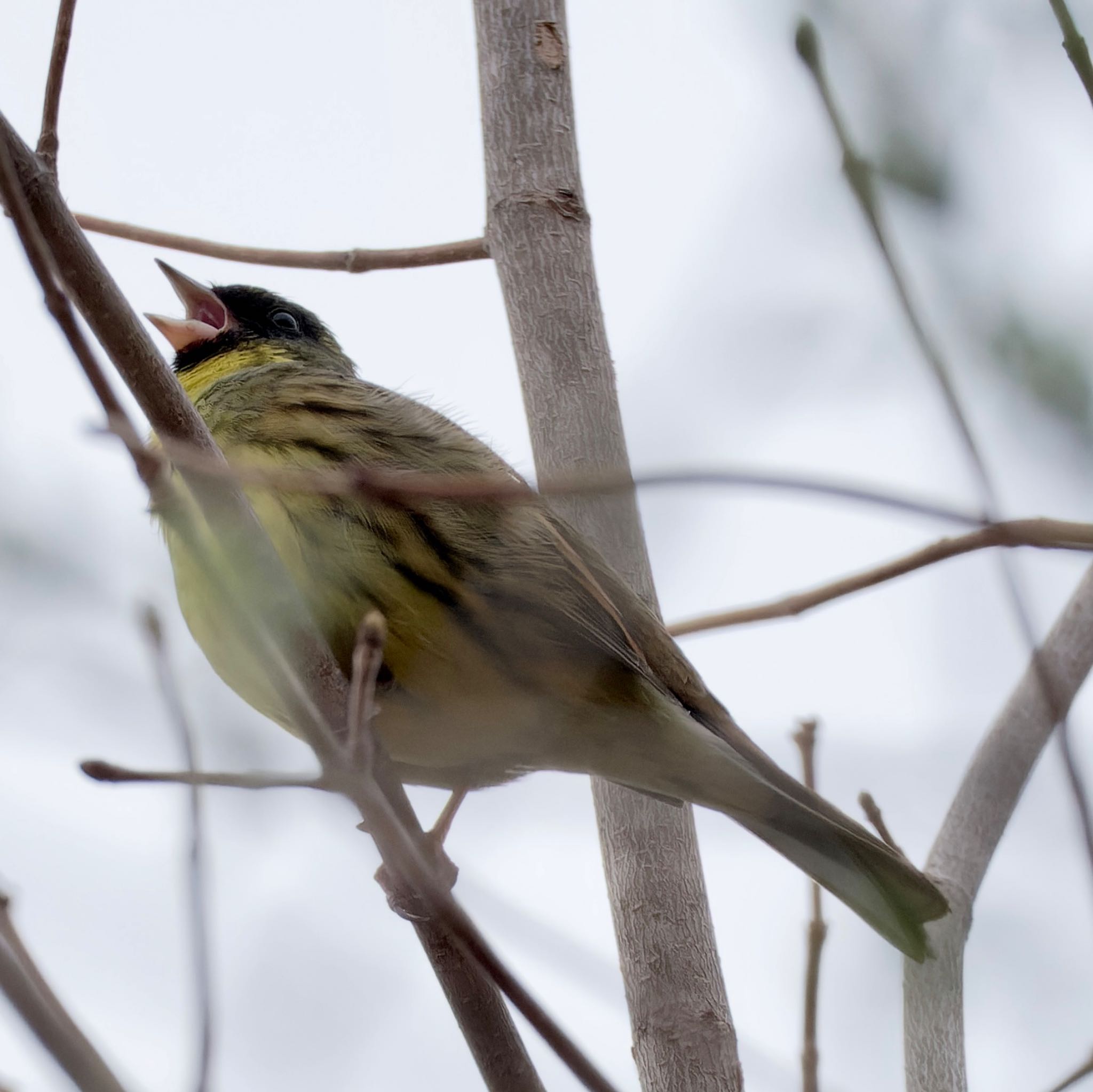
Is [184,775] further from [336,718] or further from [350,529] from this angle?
[350,529]

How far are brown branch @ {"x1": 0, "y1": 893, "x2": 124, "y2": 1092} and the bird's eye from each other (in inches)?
135

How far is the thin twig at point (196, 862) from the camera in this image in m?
1.41

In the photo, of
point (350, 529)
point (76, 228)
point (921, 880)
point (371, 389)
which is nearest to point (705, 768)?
point (921, 880)

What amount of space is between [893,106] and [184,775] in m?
1.33

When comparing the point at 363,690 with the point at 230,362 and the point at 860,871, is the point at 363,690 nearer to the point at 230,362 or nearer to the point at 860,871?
the point at 860,871

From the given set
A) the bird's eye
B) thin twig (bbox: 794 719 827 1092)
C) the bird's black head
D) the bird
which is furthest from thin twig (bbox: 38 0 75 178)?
the bird's eye

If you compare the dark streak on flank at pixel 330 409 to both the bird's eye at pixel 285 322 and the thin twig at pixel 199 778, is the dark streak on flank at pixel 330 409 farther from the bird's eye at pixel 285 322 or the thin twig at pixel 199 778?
the thin twig at pixel 199 778

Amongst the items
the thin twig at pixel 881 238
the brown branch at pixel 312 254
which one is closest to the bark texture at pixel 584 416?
the brown branch at pixel 312 254

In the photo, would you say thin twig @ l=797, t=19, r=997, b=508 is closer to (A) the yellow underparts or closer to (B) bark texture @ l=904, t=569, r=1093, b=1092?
(B) bark texture @ l=904, t=569, r=1093, b=1092

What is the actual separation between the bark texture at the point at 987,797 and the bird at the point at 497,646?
0.38 ft

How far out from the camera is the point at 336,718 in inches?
86.4

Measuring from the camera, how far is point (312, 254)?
3.82 m

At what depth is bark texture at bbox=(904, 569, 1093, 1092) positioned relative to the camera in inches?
102

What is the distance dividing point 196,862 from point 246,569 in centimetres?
66
